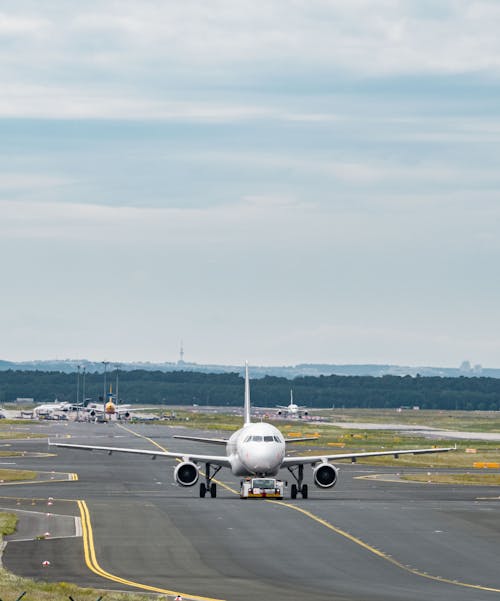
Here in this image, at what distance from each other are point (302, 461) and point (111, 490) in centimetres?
1576

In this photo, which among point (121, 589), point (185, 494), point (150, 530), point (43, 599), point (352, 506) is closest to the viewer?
point (43, 599)

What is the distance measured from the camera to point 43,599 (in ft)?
130

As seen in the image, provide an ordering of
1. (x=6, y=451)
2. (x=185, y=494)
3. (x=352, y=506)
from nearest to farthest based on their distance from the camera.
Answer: (x=352, y=506) < (x=185, y=494) < (x=6, y=451)

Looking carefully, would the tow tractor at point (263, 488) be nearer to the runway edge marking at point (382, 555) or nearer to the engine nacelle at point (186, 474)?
the engine nacelle at point (186, 474)

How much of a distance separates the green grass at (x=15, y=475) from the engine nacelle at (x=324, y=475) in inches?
1145

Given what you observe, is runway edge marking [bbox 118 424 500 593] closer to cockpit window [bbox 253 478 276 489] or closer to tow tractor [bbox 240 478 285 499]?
tow tractor [bbox 240 478 285 499]

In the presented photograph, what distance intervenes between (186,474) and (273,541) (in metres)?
24.5

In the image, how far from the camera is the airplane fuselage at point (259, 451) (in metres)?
77.2

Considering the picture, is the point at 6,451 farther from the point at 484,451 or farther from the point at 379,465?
the point at 484,451

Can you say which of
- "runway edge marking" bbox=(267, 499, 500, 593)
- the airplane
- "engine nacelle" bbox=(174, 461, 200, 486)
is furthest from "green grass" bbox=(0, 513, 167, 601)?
"engine nacelle" bbox=(174, 461, 200, 486)

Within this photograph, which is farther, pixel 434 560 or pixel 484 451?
pixel 484 451

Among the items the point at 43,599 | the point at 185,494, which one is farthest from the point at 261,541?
the point at 185,494

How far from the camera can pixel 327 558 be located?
5194cm

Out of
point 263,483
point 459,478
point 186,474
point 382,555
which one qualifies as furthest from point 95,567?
point 459,478
